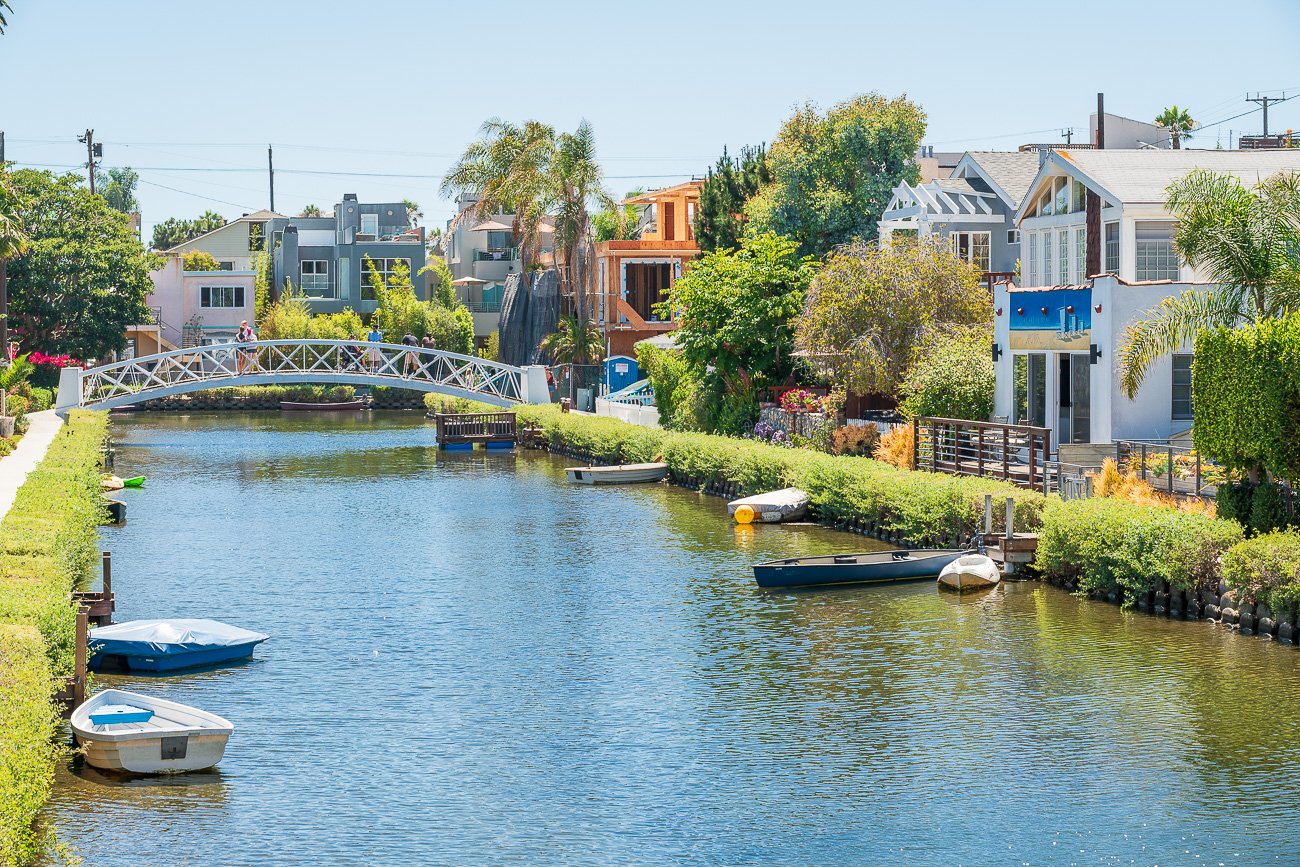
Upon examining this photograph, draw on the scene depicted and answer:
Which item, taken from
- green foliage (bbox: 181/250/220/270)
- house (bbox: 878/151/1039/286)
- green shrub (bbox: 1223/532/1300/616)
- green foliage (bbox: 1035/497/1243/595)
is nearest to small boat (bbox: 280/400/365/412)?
green foliage (bbox: 181/250/220/270)

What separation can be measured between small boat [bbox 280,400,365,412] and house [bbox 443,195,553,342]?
46.5 ft

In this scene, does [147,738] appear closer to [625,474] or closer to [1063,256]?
[1063,256]

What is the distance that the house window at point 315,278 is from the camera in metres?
124

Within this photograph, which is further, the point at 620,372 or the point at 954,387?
the point at 620,372

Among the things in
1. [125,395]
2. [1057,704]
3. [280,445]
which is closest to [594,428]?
[280,445]

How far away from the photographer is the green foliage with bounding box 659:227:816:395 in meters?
58.5

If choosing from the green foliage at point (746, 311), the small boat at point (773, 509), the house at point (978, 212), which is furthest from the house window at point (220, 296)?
the small boat at point (773, 509)

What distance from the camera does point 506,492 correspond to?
5834cm

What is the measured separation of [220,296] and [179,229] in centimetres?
7597

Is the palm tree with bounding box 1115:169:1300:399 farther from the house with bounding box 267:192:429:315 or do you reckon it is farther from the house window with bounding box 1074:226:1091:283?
the house with bounding box 267:192:429:315

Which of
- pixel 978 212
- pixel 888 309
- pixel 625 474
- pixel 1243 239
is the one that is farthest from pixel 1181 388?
pixel 625 474

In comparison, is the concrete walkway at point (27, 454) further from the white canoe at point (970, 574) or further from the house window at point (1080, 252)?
the house window at point (1080, 252)

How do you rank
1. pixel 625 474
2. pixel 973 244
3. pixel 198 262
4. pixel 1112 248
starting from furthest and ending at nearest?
pixel 198 262, pixel 973 244, pixel 625 474, pixel 1112 248

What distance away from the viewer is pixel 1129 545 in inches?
1251
